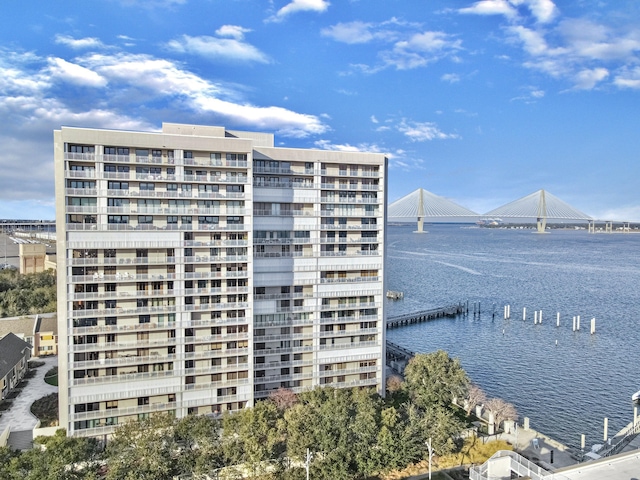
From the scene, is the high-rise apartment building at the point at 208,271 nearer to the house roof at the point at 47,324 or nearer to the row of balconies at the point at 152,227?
the row of balconies at the point at 152,227

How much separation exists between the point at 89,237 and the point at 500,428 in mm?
39373

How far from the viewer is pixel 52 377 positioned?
51.5 metres

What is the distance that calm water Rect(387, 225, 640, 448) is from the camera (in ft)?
169

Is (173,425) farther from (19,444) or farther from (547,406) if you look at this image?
(547,406)

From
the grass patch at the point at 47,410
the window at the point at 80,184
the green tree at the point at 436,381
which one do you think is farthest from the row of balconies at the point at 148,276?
the green tree at the point at 436,381

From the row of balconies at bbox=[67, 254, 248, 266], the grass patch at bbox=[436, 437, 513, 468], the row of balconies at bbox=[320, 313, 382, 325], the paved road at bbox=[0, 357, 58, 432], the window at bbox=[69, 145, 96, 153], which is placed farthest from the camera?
the row of balconies at bbox=[320, 313, 382, 325]

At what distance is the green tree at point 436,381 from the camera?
138 ft

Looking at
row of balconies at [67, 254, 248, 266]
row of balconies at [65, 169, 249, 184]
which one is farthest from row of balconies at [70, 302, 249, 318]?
row of balconies at [65, 169, 249, 184]

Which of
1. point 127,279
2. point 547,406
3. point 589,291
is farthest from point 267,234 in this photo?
point 589,291

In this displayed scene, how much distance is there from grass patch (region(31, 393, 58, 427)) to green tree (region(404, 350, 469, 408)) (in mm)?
30859

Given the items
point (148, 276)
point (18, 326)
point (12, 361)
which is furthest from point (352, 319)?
point (18, 326)

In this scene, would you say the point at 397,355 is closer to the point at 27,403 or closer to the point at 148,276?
the point at 148,276

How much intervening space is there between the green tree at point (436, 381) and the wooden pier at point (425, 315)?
41367mm

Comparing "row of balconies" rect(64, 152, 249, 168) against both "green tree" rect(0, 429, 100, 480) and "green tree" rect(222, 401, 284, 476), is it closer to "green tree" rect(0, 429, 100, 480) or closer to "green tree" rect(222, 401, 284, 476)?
"green tree" rect(222, 401, 284, 476)
